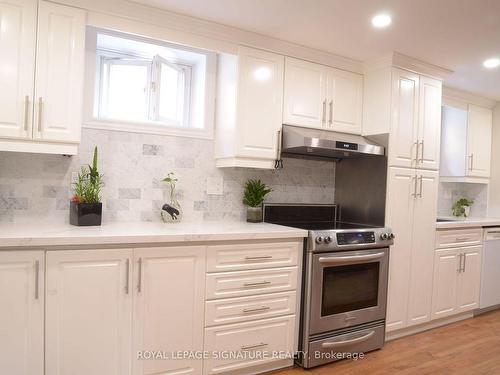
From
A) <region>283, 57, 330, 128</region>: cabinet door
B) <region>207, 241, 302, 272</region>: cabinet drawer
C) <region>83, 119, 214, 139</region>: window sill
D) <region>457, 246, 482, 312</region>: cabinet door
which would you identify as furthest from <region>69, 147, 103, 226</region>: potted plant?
<region>457, 246, 482, 312</region>: cabinet door

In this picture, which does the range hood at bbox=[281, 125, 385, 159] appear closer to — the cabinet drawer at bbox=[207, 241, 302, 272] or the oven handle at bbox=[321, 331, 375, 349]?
the cabinet drawer at bbox=[207, 241, 302, 272]

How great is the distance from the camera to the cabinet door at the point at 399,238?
2936mm

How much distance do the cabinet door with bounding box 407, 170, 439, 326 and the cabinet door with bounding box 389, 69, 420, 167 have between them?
0.76ft

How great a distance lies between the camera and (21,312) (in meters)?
1.75

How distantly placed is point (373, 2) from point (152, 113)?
1655mm

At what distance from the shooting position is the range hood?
2.58 m

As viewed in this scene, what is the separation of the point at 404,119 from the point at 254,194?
139 centimetres

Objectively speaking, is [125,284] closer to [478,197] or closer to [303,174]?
[303,174]

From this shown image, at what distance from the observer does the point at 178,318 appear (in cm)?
208

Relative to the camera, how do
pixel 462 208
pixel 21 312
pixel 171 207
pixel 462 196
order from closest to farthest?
pixel 21 312
pixel 171 207
pixel 462 208
pixel 462 196

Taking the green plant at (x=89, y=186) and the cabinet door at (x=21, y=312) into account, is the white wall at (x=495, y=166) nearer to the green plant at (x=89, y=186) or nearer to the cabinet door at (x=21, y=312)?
the green plant at (x=89, y=186)

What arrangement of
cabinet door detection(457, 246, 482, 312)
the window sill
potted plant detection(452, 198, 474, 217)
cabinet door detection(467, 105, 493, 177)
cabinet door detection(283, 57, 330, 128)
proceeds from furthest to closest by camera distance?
potted plant detection(452, 198, 474, 217)
cabinet door detection(467, 105, 493, 177)
cabinet door detection(457, 246, 482, 312)
cabinet door detection(283, 57, 330, 128)
the window sill

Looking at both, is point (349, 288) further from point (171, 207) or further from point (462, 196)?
point (462, 196)

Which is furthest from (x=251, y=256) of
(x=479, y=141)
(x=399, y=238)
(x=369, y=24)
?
(x=479, y=141)
